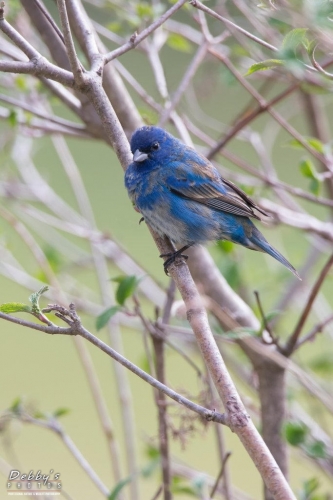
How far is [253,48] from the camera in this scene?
3.29 metres

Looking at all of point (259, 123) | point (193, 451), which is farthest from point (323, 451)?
point (259, 123)

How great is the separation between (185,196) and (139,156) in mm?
337

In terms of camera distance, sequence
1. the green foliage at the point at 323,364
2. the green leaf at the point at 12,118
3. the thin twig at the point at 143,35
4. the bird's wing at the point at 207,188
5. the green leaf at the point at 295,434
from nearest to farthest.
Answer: the thin twig at the point at 143,35
the green leaf at the point at 295,434
the green leaf at the point at 12,118
the bird's wing at the point at 207,188
the green foliage at the point at 323,364

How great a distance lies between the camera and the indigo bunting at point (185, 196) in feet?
9.08

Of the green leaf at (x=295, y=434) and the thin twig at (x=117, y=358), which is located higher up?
the green leaf at (x=295, y=434)

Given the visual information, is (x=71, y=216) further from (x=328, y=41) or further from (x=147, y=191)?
(x=328, y=41)

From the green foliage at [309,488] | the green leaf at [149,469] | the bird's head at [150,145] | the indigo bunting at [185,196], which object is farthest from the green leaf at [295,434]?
the bird's head at [150,145]

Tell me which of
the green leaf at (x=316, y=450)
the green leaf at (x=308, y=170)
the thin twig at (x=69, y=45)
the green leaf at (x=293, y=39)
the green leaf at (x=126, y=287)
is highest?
the green leaf at (x=308, y=170)

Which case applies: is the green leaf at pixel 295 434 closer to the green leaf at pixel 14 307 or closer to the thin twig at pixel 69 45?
the green leaf at pixel 14 307

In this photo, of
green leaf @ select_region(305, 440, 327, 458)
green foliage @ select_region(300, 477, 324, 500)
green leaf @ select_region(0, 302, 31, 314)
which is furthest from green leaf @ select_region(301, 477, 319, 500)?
green leaf @ select_region(0, 302, 31, 314)

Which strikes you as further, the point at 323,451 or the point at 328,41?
the point at 323,451

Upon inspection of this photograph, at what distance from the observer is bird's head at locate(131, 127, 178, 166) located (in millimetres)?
2748

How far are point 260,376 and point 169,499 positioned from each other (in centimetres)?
60

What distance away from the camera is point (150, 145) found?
2.81m
